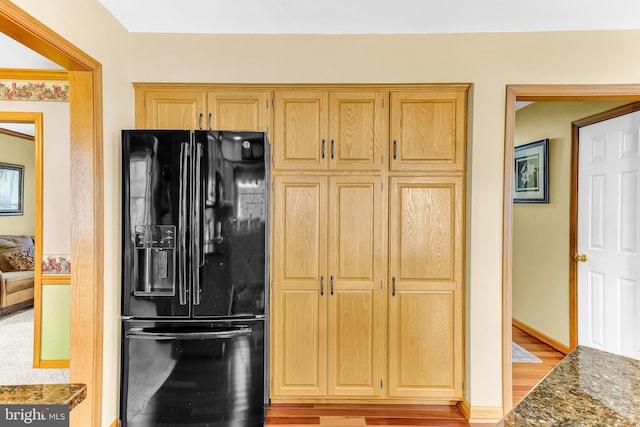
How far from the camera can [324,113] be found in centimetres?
262

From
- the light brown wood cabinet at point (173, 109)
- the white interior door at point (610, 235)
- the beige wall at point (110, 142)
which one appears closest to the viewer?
the beige wall at point (110, 142)

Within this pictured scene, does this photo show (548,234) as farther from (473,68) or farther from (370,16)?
(370,16)

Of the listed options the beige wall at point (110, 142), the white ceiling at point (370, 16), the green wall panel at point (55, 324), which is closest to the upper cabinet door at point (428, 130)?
the white ceiling at point (370, 16)

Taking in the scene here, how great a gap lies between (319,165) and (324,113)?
0.37m

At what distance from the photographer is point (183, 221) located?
7.10 feet

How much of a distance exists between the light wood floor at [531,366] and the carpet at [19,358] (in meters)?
3.61

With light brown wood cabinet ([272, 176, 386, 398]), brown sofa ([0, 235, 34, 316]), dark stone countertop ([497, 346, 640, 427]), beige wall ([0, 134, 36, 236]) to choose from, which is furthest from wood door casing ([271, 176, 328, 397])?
beige wall ([0, 134, 36, 236])

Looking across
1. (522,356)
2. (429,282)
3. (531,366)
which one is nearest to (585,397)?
(429,282)

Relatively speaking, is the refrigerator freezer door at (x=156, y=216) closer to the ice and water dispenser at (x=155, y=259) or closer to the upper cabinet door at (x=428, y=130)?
the ice and water dispenser at (x=155, y=259)

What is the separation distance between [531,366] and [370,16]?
10.5 feet

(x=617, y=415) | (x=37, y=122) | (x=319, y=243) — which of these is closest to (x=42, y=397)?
(x=617, y=415)

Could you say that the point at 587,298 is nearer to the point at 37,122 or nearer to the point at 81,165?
the point at 81,165

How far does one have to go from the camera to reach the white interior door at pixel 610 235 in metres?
2.85

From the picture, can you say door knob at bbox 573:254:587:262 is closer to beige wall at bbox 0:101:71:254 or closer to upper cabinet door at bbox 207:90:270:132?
upper cabinet door at bbox 207:90:270:132
